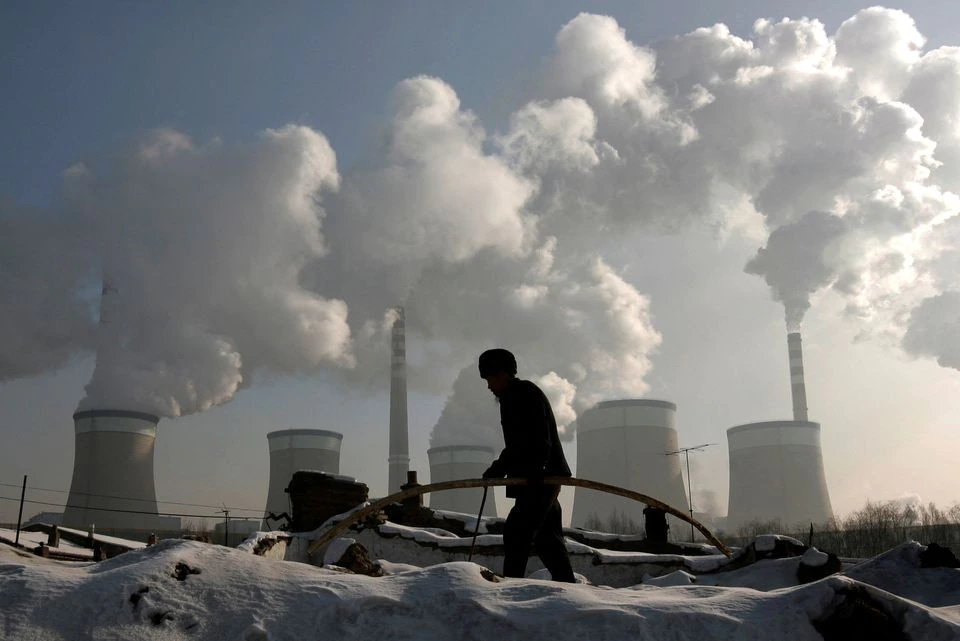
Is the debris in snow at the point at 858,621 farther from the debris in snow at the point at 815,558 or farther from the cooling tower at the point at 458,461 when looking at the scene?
the cooling tower at the point at 458,461

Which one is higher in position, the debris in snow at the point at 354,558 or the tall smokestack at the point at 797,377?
the tall smokestack at the point at 797,377

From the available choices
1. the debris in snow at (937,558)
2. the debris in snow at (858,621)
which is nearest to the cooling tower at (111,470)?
the debris in snow at (937,558)

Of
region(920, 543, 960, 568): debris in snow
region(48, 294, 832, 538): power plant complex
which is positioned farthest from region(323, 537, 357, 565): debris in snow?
region(48, 294, 832, 538): power plant complex

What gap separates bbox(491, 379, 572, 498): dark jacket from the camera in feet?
15.0

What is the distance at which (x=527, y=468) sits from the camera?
14.9 ft

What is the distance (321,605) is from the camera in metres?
2.48

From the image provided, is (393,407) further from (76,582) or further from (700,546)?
(76,582)

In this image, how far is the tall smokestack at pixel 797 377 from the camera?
69562 mm

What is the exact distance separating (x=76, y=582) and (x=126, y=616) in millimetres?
235

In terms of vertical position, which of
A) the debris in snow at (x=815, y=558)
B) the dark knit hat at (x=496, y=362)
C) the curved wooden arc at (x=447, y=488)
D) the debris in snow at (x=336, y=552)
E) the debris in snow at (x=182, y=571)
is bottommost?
the debris in snow at (x=336, y=552)

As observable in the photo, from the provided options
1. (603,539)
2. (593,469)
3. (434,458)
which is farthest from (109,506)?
(603,539)

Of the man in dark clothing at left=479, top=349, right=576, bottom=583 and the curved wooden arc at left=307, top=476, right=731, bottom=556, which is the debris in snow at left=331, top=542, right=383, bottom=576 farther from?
the curved wooden arc at left=307, top=476, right=731, bottom=556

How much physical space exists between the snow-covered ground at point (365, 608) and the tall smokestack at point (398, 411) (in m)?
66.3

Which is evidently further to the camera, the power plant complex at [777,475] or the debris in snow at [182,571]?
the power plant complex at [777,475]
